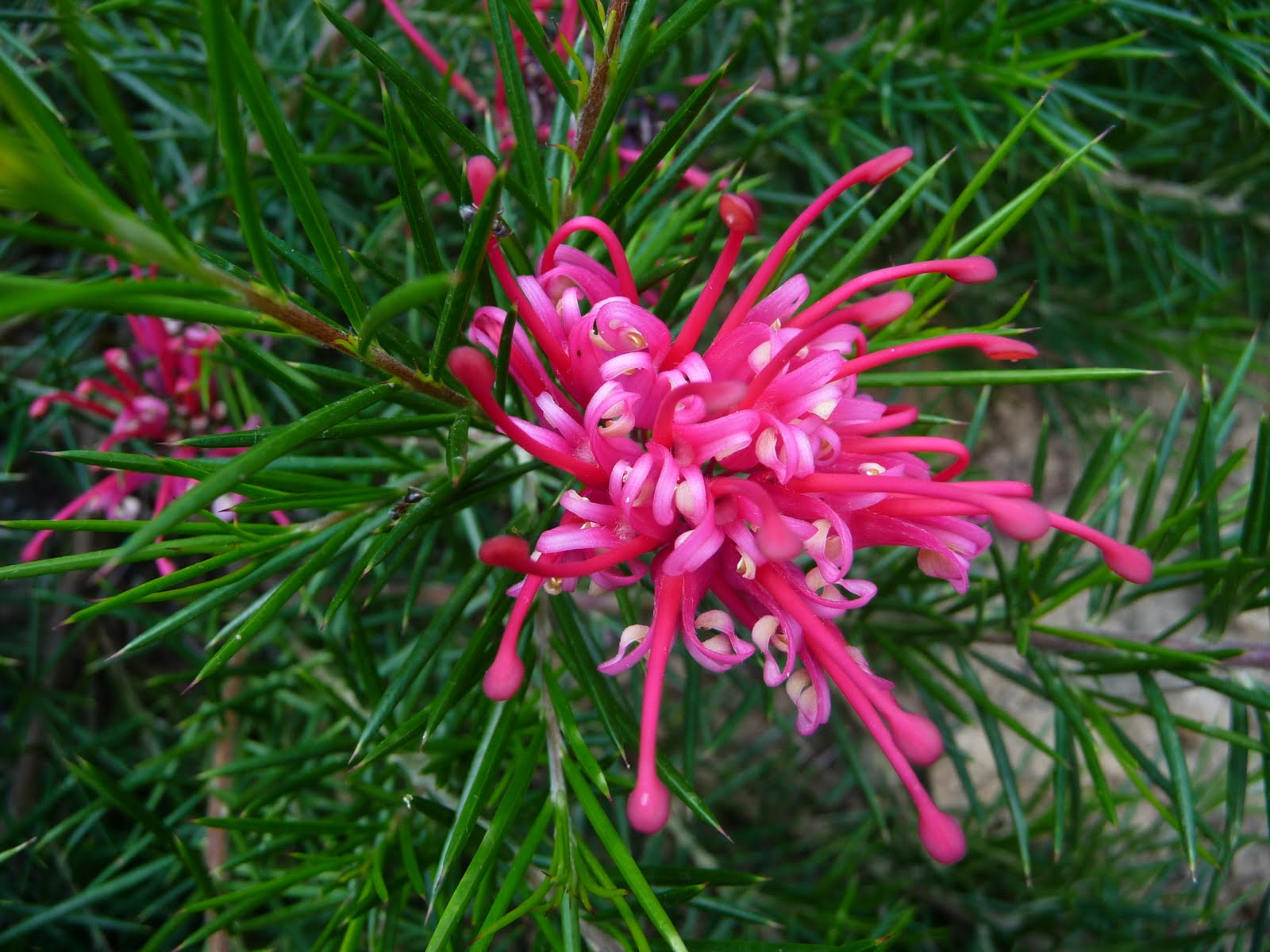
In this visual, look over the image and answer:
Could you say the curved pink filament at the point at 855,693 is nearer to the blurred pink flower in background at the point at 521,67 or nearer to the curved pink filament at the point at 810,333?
the curved pink filament at the point at 810,333

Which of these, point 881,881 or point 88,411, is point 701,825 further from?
point 88,411

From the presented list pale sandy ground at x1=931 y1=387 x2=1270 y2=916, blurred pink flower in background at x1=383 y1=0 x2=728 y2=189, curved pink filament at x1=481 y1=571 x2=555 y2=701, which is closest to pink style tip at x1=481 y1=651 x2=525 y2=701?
curved pink filament at x1=481 y1=571 x2=555 y2=701

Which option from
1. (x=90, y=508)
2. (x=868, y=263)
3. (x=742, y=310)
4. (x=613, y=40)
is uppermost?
(x=613, y=40)

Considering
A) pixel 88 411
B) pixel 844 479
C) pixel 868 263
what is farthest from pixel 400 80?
pixel 868 263

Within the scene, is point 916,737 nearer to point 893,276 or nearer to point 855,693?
point 855,693

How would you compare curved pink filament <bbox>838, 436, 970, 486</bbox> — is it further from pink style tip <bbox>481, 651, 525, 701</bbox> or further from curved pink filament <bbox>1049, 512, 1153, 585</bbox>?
pink style tip <bbox>481, 651, 525, 701</bbox>

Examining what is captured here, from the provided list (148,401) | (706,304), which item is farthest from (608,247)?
(148,401)
